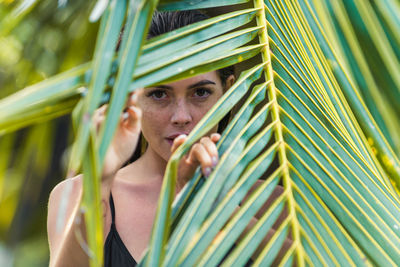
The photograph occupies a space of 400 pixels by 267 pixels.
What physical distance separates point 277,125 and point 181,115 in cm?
40

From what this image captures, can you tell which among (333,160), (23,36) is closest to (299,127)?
(333,160)

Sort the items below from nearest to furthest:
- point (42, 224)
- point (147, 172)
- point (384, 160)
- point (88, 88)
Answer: point (88, 88) → point (384, 160) → point (147, 172) → point (42, 224)

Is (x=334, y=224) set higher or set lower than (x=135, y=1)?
lower

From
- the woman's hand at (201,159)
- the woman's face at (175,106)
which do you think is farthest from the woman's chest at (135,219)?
the woman's hand at (201,159)

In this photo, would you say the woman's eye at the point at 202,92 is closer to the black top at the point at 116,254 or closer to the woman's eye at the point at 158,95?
the woman's eye at the point at 158,95

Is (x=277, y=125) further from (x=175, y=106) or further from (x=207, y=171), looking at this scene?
(x=175, y=106)

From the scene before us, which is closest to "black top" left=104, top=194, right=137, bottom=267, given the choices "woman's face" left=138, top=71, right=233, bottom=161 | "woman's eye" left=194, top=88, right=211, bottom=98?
"woman's face" left=138, top=71, right=233, bottom=161

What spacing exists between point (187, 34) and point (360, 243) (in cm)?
25

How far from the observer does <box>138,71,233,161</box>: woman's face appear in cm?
84

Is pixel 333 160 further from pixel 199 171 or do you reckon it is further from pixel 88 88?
pixel 88 88

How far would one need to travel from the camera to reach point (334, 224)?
0.39m

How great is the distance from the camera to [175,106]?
853 millimetres

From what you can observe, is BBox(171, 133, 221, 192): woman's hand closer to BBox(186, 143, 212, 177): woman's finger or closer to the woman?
BBox(186, 143, 212, 177): woman's finger

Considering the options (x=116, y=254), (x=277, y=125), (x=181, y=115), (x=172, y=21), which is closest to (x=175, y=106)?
(x=181, y=115)
